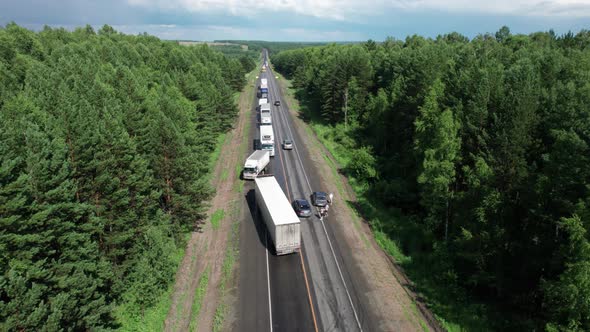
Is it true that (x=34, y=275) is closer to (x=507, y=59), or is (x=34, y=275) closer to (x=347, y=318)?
(x=347, y=318)

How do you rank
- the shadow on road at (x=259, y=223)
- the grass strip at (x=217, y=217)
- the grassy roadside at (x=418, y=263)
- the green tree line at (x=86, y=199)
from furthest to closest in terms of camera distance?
the grass strip at (x=217, y=217)
the shadow on road at (x=259, y=223)
the grassy roadside at (x=418, y=263)
the green tree line at (x=86, y=199)

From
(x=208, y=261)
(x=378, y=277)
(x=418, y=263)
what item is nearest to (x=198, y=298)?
(x=208, y=261)

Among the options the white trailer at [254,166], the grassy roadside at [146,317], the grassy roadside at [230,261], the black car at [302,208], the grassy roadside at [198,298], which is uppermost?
the white trailer at [254,166]

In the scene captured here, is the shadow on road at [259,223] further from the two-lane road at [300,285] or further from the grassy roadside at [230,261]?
the grassy roadside at [230,261]

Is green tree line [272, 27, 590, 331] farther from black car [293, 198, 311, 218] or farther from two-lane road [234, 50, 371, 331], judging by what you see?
black car [293, 198, 311, 218]

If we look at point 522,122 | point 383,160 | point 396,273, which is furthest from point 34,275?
point 383,160

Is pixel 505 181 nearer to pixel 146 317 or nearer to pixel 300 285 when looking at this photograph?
pixel 300 285

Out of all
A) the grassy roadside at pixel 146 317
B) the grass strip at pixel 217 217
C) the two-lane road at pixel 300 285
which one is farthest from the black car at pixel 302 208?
the grassy roadside at pixel 146 317
